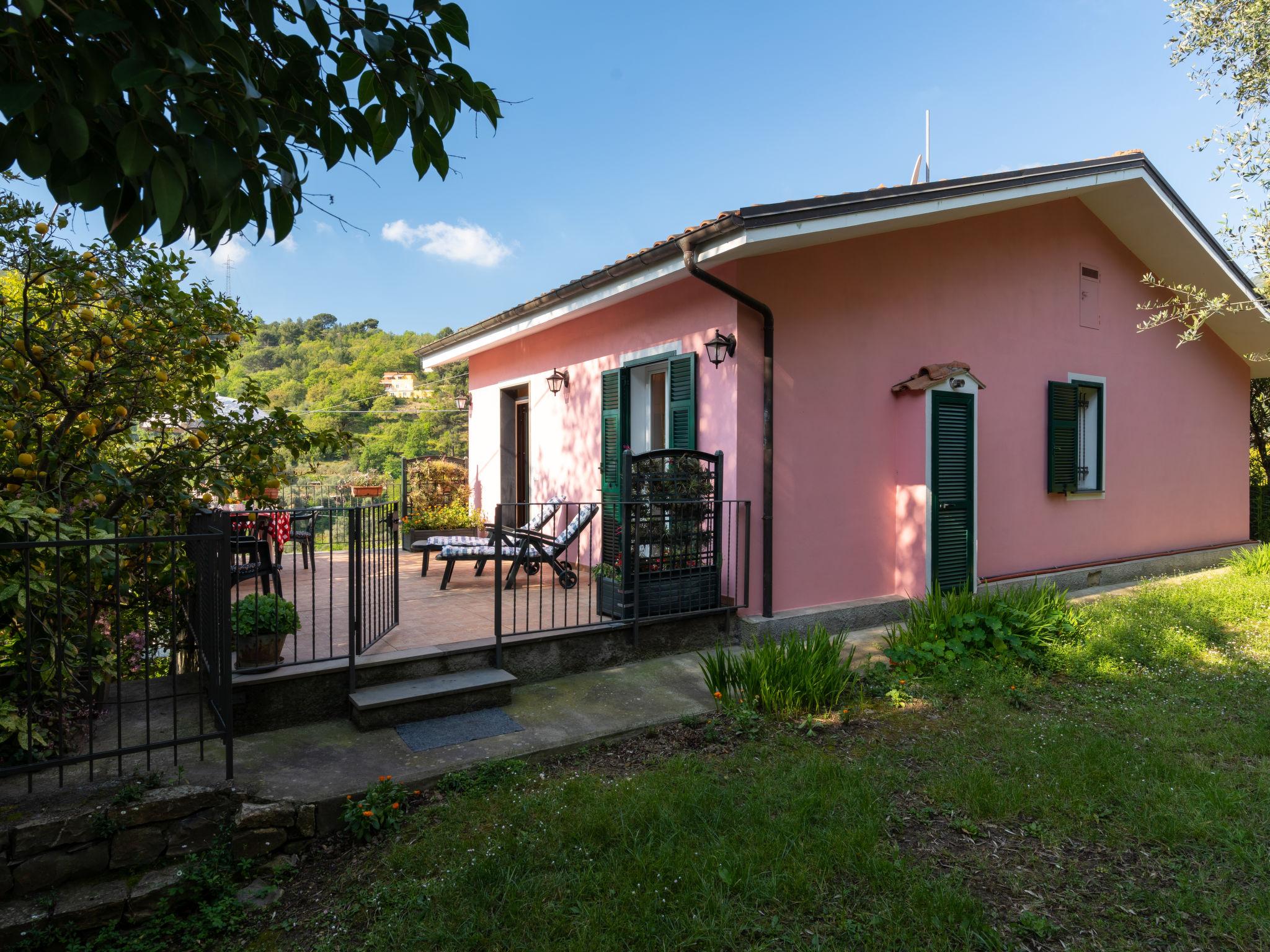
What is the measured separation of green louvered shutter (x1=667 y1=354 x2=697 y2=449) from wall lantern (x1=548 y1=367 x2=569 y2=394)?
2070mm

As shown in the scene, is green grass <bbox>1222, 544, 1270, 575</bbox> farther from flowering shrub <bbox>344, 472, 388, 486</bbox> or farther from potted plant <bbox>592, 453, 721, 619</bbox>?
flowering shrub <bbox>344, 472, 388, 486</bbox>

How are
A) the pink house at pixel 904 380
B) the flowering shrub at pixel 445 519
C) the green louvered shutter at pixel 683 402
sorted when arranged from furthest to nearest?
1. the flowering shrub at pixel 445 519
2. the green louvered shutter at pixel 683 402
3. the pink house at pixel 904 380

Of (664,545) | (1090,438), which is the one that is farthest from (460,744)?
(1090,438)

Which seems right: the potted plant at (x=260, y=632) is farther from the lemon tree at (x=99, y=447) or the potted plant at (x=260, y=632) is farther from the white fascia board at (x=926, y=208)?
the white fascia board at (x=926, y=208)

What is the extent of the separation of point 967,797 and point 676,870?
150 cm

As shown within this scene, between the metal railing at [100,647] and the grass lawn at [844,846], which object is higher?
the metal railing at [100,647]

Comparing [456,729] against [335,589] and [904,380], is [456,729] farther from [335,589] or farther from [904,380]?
[904,380]

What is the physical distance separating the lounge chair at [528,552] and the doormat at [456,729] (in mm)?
1593

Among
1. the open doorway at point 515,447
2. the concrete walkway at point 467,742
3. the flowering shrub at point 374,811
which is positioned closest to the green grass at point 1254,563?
the concrete walkway at point 467,742

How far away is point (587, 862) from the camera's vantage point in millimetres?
2805

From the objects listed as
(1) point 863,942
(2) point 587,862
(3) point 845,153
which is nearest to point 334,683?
(2) point 587,862

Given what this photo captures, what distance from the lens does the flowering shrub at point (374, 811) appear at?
318 centimetres

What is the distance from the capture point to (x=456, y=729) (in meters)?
4.11

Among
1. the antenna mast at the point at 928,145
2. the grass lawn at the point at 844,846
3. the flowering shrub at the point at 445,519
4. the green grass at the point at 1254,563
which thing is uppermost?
the antenna mast at the point at 928,145
